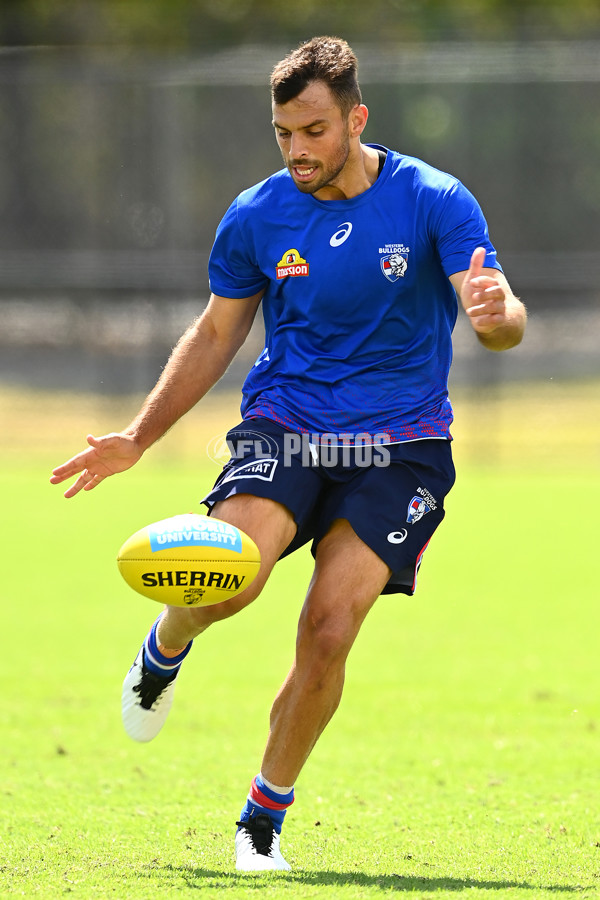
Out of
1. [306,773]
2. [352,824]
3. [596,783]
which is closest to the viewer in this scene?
[352,824]

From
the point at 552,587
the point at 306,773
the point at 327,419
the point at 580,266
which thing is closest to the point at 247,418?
the point at 327,419

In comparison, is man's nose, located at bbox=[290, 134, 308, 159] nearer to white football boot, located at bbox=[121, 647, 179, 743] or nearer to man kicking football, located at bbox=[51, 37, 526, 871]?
man kicking football, located at bbox=[51, 37, 526, 871]

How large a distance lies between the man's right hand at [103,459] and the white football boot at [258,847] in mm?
1167

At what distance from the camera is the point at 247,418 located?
14.3 feet

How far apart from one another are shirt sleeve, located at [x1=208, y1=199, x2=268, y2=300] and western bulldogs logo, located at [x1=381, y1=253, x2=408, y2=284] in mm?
464

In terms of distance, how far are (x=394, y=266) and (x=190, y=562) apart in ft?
3.90

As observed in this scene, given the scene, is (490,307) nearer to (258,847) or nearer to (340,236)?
(340,236)

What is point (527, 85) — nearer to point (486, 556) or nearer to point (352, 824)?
point (486, 556)

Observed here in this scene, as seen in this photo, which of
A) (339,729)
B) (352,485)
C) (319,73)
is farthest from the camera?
(339,729)

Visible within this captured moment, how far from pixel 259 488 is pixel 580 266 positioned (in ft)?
39.4

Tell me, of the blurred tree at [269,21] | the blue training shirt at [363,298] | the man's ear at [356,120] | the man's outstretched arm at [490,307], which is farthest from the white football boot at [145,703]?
the blurred tree at [269,21]

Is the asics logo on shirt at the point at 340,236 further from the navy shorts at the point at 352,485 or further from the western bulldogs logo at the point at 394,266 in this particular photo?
the navy shorts at the point at 352,485

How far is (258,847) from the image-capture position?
3924mm

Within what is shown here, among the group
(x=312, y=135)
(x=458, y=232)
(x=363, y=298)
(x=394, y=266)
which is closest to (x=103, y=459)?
(x=363, y=298)
